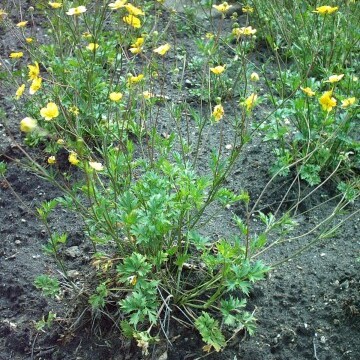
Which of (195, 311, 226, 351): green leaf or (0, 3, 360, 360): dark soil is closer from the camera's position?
(195, 311, 226, 351): green leaf

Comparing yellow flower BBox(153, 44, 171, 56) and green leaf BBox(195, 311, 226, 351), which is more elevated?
yellow flower BBox(153, 44, 171, 56)

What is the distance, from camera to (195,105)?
3650 millimetres

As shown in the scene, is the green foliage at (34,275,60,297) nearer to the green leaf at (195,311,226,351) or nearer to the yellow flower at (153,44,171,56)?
the green leaf at (195,311,226,351)

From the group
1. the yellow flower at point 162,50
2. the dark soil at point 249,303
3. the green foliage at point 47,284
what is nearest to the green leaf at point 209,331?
the dark soil at point 249,303

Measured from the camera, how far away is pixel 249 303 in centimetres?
236

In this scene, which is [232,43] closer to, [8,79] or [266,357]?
[8,79]

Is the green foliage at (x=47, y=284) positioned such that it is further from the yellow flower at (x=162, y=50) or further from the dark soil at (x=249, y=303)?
the yellow flower at (x=162, y=50)

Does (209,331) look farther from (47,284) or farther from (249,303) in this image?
(47,284)

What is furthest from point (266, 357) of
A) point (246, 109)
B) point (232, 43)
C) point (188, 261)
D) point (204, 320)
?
point (232, 43)

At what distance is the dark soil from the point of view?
2.24 m

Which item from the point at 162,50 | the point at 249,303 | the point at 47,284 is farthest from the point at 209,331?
the point at 162,50

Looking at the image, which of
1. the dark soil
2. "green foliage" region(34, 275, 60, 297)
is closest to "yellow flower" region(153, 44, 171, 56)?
the dark soil

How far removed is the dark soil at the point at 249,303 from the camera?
224 cm

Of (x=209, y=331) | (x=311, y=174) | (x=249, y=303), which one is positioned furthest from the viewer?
(x=311, y=174)
